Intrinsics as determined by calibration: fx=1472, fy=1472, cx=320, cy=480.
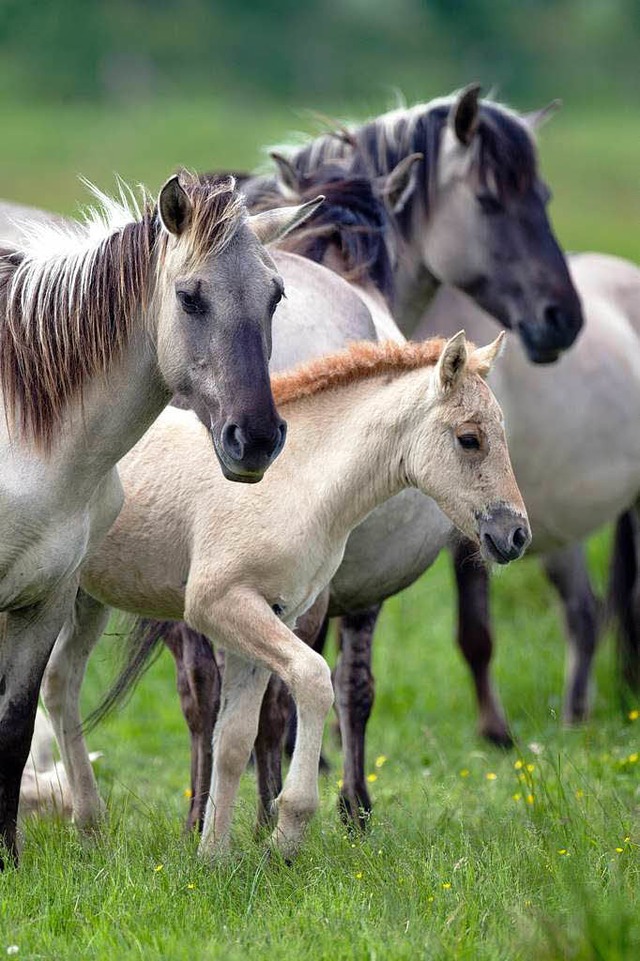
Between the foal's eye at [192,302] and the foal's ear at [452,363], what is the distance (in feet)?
2.40

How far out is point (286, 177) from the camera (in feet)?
20.3

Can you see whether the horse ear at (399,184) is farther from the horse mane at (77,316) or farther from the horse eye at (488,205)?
the horse mane at (77,316)

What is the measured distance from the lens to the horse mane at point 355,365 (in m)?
4.56

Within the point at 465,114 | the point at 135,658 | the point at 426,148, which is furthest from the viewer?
the point at 426,148

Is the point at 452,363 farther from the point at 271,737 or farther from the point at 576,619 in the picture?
the point at 576,619

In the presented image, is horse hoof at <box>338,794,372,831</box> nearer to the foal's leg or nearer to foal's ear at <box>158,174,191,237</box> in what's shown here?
the foal's leg

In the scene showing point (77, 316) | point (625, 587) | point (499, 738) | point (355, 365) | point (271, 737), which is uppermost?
point (77, 316)

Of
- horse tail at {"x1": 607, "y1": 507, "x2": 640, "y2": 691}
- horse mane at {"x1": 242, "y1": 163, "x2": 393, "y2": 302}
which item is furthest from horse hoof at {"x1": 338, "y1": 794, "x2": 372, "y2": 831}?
horse tail at {"x1": 607, "y1": 507, "x2": 640, "y2": 691}

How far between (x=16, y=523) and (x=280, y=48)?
42.0 metres

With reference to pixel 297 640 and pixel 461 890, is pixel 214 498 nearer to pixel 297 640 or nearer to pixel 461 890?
pixel 297 640

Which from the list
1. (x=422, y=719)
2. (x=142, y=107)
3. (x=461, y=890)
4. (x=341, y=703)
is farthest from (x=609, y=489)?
(x=142, y=107)

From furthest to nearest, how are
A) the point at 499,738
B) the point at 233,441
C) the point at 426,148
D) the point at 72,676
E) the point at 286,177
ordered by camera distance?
the point at 499,738
the point at 426,148
the point at 286,177
the point at 72,676
the point at 233,441

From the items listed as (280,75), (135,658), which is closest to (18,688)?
(135,658)

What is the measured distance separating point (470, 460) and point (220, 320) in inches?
35.1
